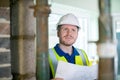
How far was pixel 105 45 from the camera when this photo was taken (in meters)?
0.36

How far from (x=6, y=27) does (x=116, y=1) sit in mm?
2462

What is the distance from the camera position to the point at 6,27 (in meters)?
0.81

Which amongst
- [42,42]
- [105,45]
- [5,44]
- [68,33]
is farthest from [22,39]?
[105,45]

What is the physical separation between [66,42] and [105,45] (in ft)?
2.62

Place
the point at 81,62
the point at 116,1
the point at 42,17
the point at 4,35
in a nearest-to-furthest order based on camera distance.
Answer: the point at 42,17
the point at 4,35
the point at 81,62
the point at 116,1

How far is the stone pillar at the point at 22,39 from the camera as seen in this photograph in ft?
2.67

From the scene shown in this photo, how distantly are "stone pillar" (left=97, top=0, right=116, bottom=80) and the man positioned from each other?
2.36 ft

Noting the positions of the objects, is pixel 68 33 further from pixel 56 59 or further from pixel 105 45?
pixel 105 45

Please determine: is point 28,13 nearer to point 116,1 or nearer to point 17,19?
point 17,19

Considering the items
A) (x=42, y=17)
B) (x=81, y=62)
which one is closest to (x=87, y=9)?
(x=81, y=62)

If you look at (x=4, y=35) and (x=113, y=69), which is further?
(x=4, y=35)

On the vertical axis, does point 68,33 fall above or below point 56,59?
above

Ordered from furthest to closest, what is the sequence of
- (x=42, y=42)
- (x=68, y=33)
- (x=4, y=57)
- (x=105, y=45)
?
1. (x=68, y=33)
2. (x=4, y=57)
3. (x=42, y=42)
4. (x=105, y=45)

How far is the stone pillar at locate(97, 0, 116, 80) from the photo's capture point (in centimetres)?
36
